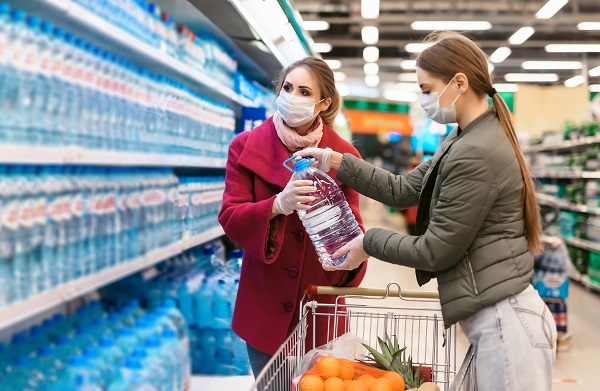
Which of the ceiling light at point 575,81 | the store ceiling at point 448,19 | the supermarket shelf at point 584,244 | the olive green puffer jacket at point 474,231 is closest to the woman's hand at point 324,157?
the olive green puffer jacket at point 474,231

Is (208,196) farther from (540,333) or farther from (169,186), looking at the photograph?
(540,333)

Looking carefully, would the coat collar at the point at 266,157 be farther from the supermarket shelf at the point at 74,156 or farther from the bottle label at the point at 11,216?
the bottle label at the point at 11,216

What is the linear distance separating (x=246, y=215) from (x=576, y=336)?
5095 millimetres

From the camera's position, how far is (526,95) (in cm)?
1280

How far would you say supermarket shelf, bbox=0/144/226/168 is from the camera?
1.69 meters

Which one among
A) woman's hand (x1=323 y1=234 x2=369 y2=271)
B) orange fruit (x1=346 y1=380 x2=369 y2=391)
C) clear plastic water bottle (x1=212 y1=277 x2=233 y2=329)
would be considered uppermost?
woman's hand (x1=323 y1=234 x2=369 y2=271)

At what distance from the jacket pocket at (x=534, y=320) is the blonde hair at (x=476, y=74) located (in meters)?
0.16

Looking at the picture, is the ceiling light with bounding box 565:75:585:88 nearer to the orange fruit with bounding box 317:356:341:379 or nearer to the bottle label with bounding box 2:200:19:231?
the orange fruit with bounding box 317:356:341:379

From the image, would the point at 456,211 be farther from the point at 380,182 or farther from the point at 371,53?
the point at 371,53

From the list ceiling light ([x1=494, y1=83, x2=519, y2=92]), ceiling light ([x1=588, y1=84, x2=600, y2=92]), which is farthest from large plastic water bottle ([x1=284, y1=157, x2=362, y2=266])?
ceiling light ([x1=494, y1=83, x2=519, y2=92])

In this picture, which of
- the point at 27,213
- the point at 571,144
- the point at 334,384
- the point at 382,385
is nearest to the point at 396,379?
the point at 382,385

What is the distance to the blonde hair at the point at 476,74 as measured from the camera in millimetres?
1737

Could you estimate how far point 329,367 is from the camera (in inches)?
70.1

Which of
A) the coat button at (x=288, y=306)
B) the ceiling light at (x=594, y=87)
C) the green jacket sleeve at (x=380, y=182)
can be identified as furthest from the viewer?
the ceiling light at (x=594, y=87)
